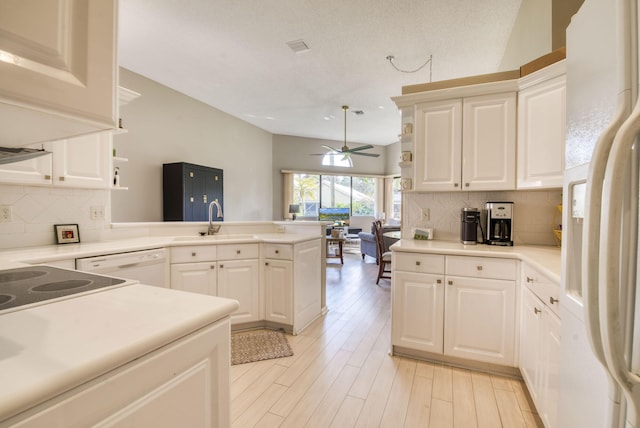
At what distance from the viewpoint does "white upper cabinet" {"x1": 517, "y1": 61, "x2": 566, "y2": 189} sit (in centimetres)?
219

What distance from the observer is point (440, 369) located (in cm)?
230

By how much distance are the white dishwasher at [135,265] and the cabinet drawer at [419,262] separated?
188cm

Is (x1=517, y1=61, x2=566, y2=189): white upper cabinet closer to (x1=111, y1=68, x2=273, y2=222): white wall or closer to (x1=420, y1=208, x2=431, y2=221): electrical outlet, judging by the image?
(x1=420, y1=208, x2=431, y2=221): electrical outlet

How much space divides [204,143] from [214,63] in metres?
1.91

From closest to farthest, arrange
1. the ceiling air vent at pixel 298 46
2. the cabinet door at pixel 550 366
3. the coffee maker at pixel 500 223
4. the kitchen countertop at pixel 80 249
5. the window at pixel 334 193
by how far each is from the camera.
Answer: the cabinet door at pixel 550 366 < the kitchen countertop at pixel 80 249 < the coffee maker at pixel 500 223 < the ceiling air vent at pixel 298 46 < the window at pixel 334 193

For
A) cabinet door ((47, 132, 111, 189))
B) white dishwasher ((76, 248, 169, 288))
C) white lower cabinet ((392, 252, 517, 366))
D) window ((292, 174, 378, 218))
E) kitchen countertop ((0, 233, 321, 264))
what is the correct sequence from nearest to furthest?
kitchen countertop ((0, 233, 321, 264)), white dishwasher ((76, 248, 169, 288)), white lower cabinet ((392, 252, 517, 366)), cabinet door ((47, 132, 111, 189)), window ((292, 174, 378, 218))

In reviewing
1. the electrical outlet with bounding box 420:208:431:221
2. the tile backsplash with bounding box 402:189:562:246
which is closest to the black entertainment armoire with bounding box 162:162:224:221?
the tile backsplash with bounding box 402:189:562:246

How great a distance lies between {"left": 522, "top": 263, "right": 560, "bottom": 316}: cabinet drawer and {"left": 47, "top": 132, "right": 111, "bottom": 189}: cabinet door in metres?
2.98

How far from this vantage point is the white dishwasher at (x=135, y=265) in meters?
2.04

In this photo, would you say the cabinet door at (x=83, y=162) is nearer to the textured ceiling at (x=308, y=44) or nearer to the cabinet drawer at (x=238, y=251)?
the cabinet drawer at (x=238, y=251)

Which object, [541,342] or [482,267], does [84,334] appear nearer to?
[541,342]

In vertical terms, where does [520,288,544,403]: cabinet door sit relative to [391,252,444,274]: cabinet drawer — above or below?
below

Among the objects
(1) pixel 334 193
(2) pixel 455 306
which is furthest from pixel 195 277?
(1) pixel 334 193

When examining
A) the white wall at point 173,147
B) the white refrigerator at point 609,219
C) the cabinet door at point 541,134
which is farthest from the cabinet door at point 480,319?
the white wall at point 173,147
